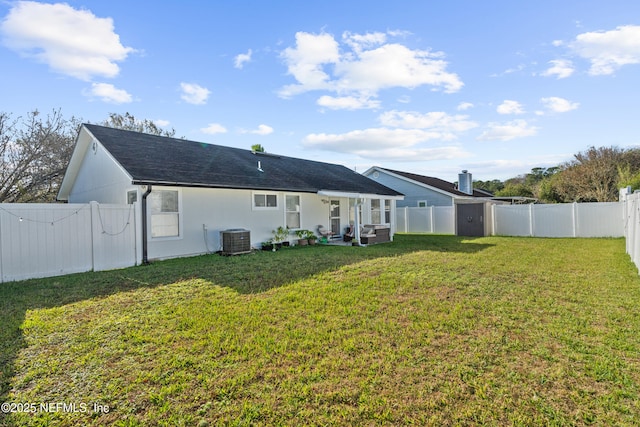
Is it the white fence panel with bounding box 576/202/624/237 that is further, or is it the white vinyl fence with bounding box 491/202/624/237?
the white vinyl fence with bounding box 491/202/624/237

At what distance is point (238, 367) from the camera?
3.23 m

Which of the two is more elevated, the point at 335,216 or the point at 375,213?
the point at 375,213

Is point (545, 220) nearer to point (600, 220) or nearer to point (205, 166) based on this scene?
point (600, 220)

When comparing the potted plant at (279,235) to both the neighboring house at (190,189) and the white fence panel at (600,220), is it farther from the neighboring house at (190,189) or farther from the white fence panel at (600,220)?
the white fence panel at (600,220)

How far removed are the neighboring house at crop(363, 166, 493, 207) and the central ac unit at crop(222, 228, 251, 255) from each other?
14.8 m

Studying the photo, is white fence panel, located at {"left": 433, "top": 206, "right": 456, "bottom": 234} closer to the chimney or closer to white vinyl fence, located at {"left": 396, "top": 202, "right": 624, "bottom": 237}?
white vinyl fence, located at {"left": 396, "top": 202, "right": 624, "bottom": 237}

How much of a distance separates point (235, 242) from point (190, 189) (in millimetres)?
2265

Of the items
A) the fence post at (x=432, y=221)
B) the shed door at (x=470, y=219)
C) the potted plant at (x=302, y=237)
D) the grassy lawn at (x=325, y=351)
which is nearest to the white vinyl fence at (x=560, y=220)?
the shed door at (x=470, y=219)

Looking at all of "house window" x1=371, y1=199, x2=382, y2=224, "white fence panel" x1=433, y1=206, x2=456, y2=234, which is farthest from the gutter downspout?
"white fence panel" x1=433, y1=206, x2=456, y2=234

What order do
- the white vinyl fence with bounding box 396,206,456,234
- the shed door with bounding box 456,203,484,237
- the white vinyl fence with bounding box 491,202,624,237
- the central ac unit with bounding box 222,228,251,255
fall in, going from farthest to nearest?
the white vinyl fence with bounding box 396,206,456,234 → the shed door with bounding box 456,203,484,237 → the white vinyl fence with bounding box 491,202,624,237 → the central ac unit with bounding box 222,228,251,255

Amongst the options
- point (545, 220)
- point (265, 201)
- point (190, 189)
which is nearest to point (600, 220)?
point (545, 220)

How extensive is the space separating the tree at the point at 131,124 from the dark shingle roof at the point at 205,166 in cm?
1436

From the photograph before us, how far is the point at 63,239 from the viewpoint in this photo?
7.64 m

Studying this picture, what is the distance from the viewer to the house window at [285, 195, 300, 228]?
13.4 m
